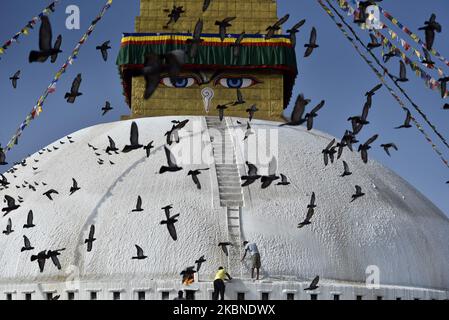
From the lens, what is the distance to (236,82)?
58.0 feet

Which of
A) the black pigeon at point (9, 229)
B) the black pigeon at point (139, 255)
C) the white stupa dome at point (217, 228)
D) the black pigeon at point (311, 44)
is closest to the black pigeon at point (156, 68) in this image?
the black pigeon at point (311, 44)

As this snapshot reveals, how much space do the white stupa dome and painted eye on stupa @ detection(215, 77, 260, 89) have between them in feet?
8.53

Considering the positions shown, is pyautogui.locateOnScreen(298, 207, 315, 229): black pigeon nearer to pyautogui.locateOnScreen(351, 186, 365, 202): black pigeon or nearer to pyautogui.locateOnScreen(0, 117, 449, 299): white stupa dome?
pyautogui.locateOnScreen(0, 117, 449, 299): white stupa dome

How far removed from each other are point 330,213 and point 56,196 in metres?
3.97

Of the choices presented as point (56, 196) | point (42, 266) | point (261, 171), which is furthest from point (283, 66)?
point (42, 266)

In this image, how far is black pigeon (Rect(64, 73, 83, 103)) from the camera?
1016 cm

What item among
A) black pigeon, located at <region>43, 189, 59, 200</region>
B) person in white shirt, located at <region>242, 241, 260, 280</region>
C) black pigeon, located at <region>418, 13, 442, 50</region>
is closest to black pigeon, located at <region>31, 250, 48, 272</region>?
black pigeon, located at <region>43, 189, 59, 200</region>

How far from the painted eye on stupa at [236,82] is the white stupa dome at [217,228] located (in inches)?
102

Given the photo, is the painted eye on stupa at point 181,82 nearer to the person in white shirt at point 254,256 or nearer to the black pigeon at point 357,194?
the black pigeon at point 357,194

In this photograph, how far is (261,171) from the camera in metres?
14.1

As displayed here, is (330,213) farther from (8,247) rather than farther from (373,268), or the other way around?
(8,247)

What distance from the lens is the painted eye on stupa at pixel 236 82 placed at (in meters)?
17.6
